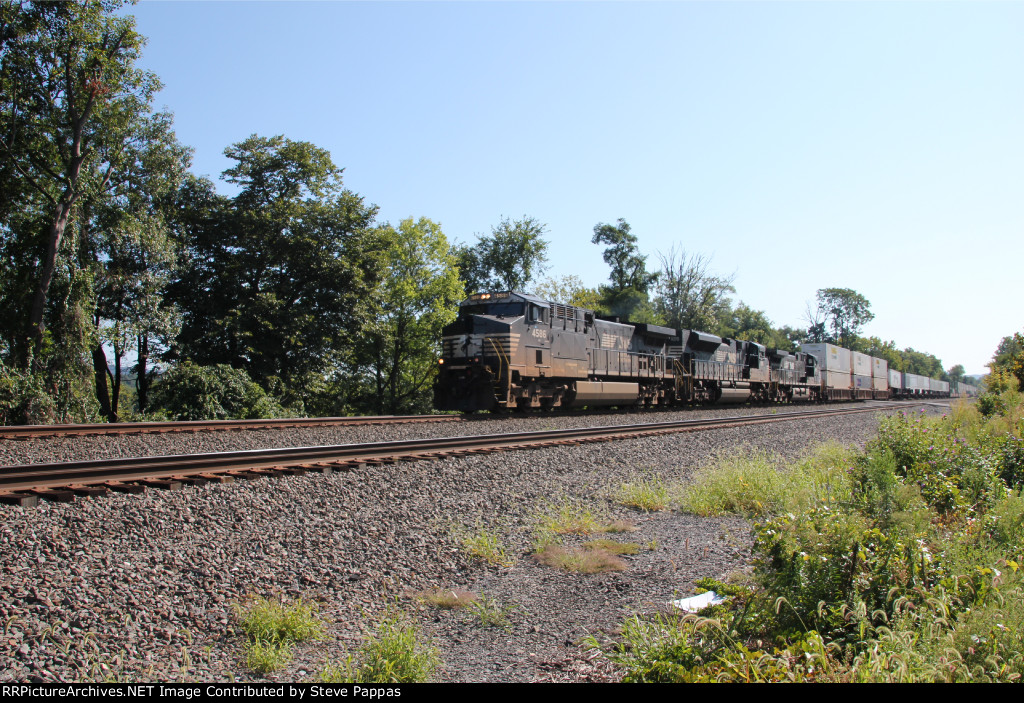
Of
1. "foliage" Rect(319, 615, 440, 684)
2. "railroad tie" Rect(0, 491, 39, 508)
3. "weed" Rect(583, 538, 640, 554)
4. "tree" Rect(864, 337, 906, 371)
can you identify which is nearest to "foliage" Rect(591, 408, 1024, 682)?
"foliage" Rect(319, 615, 440, 684)

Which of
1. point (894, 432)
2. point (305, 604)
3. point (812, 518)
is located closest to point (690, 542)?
point (812, 518)

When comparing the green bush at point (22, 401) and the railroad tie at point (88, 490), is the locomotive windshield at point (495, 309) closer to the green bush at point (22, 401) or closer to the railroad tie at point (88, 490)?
the green bush at point (22, 401)

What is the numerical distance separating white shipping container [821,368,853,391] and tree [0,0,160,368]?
3742 centimetres

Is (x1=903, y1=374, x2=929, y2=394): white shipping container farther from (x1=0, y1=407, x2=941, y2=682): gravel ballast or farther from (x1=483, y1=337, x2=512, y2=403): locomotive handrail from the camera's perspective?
(x1=0, y1=407, x2=941, y2=682): gravel ballast

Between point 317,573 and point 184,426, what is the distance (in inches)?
347

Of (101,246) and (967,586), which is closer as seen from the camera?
(967,586)

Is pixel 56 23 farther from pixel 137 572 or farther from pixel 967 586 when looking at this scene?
pixel 967 586

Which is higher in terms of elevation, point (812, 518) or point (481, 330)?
point (481, 330)

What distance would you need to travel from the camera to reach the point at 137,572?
4293 millimetres

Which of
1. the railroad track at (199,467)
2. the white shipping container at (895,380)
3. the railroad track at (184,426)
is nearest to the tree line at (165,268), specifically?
the railroad track at (184,426)

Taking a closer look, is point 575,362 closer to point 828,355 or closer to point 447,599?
point 447,599
